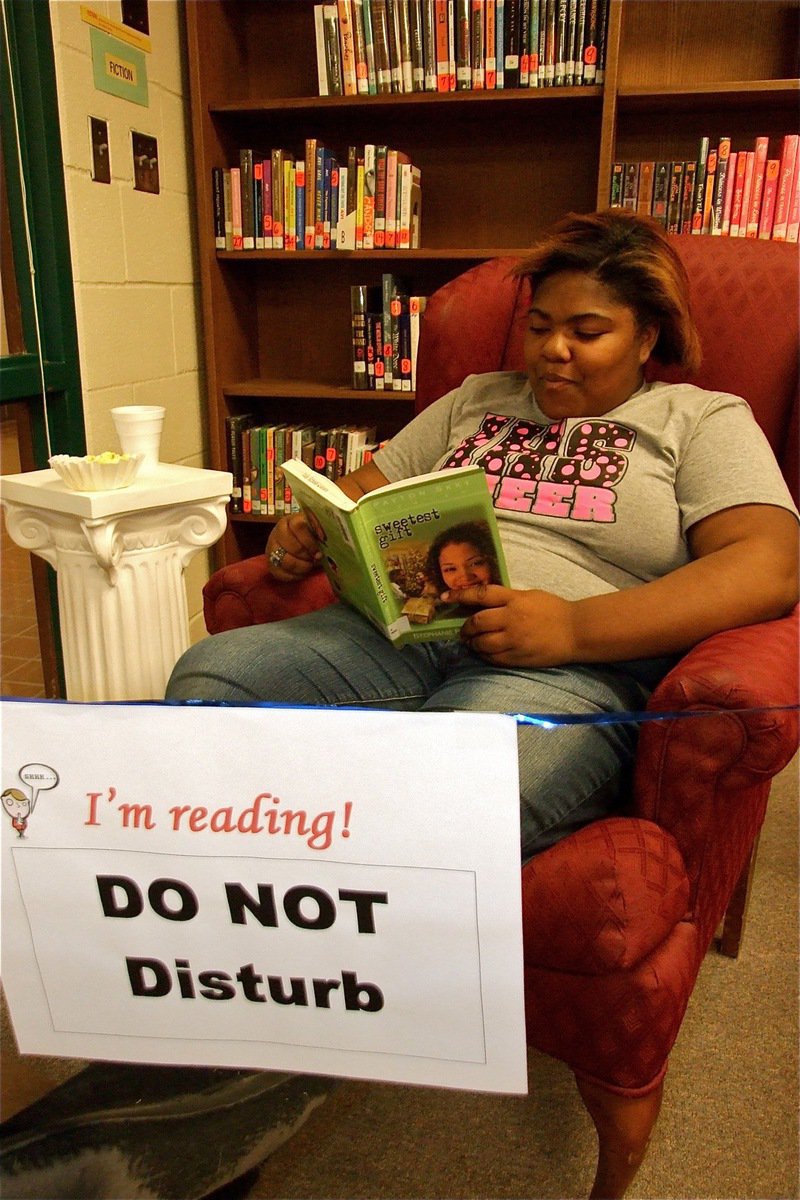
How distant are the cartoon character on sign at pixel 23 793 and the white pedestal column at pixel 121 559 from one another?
68 centimetres

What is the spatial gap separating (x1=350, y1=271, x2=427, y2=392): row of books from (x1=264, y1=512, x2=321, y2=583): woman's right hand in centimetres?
123

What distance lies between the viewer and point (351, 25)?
7.57 feet

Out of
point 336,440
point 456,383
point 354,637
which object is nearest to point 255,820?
point 354,637

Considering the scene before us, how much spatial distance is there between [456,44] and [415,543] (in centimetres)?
182

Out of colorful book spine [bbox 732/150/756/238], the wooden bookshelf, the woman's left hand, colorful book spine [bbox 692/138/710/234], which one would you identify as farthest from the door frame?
colorful book spine [bbox 732/150/756/238]

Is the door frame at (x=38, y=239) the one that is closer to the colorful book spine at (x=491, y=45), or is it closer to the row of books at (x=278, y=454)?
the row of books at (x=278, y=454)

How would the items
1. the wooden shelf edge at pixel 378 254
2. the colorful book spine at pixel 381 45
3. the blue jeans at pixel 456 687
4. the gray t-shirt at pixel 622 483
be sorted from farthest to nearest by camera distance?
1. the wooden shelf edge at pixel 378 254
2. the colorful book spine at pixel 381 45
3. the gray t-shirt at pixel 622 483
4. the blue jeans at pixel 456 687

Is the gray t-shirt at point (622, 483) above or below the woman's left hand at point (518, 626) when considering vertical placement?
above

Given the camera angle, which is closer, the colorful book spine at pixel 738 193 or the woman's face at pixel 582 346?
the woman's face at pixel 582 346

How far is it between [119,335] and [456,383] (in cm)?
102

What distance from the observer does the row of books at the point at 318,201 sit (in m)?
2.40

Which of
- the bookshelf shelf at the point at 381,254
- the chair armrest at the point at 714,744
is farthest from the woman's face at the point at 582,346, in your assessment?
the bookshelf shelf at the point at 381,254

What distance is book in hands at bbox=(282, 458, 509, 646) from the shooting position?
104cm

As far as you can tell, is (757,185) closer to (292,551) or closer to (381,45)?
(381,45)
